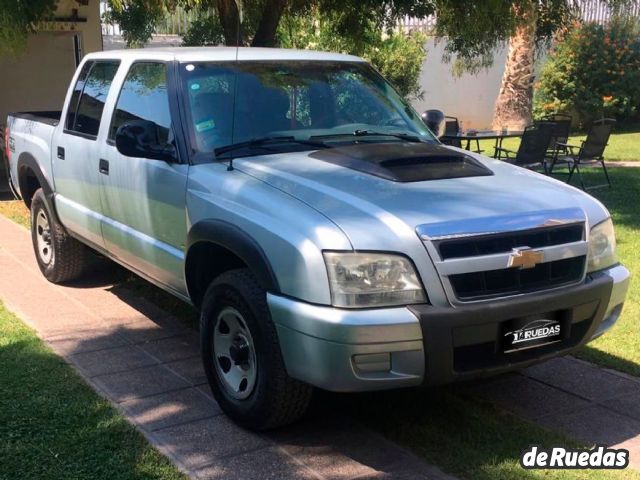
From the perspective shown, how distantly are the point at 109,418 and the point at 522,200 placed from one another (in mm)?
2376

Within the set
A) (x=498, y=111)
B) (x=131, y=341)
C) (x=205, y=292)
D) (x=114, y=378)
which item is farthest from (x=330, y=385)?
(x=498, y=111)

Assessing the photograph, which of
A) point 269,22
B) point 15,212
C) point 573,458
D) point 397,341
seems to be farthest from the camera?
point 15,212

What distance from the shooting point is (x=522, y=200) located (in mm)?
3939

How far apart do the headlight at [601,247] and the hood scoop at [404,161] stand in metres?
0.65

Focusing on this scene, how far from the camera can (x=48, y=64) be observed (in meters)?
13.3

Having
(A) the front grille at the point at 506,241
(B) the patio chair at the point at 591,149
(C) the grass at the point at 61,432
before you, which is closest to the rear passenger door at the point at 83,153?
(C) the grass at the point at 61,432

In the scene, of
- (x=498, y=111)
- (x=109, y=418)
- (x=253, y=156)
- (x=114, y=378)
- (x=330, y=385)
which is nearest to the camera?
(x=330, y=385)

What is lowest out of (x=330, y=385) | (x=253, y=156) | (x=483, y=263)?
(x=330, y=385)

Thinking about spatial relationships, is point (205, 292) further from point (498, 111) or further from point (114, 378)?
point (498, 111)

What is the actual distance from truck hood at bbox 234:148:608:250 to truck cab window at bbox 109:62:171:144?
27.9 inches

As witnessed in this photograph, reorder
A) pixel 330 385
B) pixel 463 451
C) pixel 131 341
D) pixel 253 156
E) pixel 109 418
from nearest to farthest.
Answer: pixel 330 385 → pixel 463 451 → pixel 109 418 → pixel 253 156 → pixel 131 341

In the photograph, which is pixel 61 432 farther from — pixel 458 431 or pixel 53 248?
pixel 53 248

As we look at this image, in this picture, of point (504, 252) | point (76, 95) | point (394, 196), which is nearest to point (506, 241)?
point (504, 252)

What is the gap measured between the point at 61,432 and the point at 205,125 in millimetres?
1836
